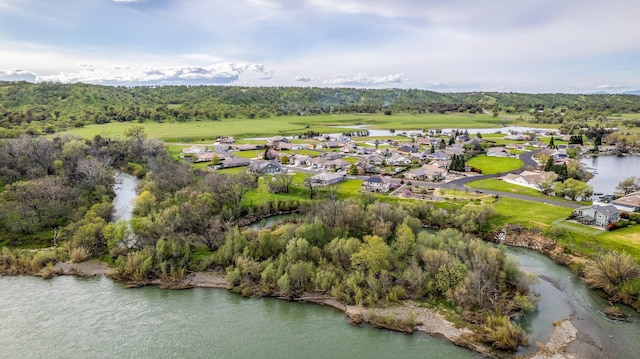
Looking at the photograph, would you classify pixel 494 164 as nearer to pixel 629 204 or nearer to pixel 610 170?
pixel 610 170

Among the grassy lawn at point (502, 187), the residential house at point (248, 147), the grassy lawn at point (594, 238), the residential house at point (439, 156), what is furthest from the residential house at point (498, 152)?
the residential house at point (248, 147)

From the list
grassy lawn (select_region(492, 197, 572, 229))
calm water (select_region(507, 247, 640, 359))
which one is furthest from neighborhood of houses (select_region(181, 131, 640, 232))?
calm water (select_region(507, 247, 640, 359))

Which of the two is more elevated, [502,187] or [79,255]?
[502,187]

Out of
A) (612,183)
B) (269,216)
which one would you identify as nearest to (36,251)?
(269,216)

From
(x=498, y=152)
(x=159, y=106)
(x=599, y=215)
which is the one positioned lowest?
(x=599, y=215)

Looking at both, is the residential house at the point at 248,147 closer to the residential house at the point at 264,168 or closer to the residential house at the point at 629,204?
the residential house at the point at 264,168

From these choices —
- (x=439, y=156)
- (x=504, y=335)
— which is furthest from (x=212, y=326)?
(x=439, y=156)

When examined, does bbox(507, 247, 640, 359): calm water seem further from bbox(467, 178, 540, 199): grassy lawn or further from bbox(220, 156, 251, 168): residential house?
bbox(220, 156, 251, 168): residential house
